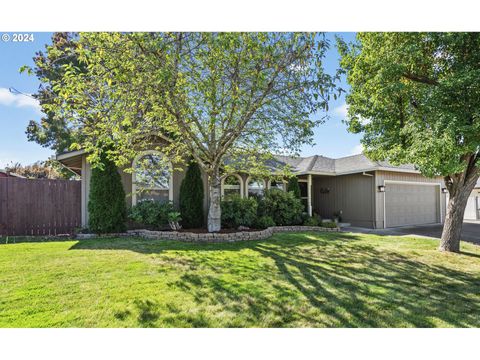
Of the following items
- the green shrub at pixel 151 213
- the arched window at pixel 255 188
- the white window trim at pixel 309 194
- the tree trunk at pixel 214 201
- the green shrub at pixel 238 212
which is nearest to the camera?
the tree trunk at pixel 214 201

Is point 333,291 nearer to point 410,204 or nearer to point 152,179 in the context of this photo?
point 152,179

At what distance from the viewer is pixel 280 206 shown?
10.7 m

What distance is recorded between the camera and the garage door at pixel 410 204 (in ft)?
41.3

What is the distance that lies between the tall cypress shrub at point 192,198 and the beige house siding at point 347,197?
742 cm

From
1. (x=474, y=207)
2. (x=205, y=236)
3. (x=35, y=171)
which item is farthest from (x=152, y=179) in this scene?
(x=35, y=171)

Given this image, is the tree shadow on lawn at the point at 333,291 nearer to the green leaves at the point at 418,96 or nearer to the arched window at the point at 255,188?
the green leaves at the point at 418,96

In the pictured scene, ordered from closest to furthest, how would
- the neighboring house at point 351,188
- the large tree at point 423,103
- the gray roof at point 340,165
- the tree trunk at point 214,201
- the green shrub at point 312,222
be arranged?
the large tree at point 423,103 < the tree trunk at point 214,201 < the neighboring house at point 351,188 < the green shrub at point 312,222 < the gray roof at point 340,165

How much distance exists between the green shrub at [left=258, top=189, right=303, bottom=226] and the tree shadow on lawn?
4327mm

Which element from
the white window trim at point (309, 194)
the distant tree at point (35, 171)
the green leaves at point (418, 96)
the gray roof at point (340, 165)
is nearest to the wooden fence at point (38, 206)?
the gray roof at point (340, 165)

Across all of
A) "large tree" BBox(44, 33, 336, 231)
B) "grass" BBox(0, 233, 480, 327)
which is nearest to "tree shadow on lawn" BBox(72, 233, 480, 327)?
"grass" BBox(0, 233, 480, 327)

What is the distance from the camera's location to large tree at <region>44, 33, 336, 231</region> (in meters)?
5.07

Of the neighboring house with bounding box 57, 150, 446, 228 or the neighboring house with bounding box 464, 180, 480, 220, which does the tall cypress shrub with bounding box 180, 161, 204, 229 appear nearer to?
the neighboring house with bounding box 57, 150, 446, 228
